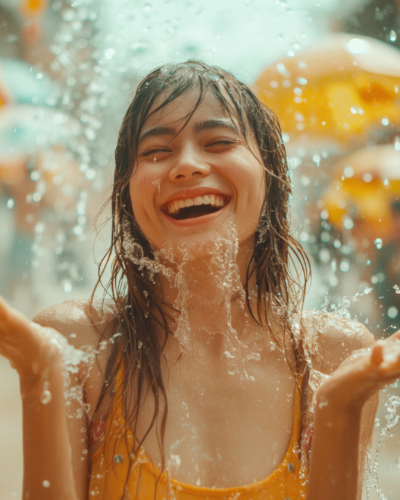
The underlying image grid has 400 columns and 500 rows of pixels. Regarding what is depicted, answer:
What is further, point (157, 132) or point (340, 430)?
point (157, 132)

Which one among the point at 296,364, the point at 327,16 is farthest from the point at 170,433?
the point at 327,16

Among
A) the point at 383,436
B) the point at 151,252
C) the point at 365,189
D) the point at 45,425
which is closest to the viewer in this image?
the point at 45,425

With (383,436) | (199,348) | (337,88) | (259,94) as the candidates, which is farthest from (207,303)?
(337,88)

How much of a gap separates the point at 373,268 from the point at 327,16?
Result: 1.58 meters

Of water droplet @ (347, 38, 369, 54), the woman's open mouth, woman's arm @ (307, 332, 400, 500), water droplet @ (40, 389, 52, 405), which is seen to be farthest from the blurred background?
water droplet @ (40, 389, 52, 405)

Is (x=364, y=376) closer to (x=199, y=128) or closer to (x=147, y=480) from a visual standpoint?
(x=147, y=480)

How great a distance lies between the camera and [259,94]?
2623 mm

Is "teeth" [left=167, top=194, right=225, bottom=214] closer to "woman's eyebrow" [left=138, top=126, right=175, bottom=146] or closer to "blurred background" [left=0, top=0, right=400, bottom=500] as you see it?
"woman's eyebrow" [left=138, top=126, right=175, bottom=146]

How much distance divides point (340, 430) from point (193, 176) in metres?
0.80

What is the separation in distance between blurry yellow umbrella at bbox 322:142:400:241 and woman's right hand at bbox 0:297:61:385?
7.28 ft

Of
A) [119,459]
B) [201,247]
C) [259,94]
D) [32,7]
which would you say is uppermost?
[32,7]

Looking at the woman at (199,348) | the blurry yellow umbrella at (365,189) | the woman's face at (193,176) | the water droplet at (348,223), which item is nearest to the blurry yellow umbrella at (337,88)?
the blurry yellow umbrella at (365,189)

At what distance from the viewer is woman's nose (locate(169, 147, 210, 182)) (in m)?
1.38

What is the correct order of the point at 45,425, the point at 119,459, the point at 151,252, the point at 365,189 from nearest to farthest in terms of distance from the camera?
1. the point at 45,425
2. the point at 119,459
3. the point at 151,252
4. the point at 365,189
